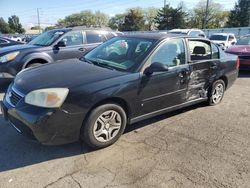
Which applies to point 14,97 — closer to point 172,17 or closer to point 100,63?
point 100,63

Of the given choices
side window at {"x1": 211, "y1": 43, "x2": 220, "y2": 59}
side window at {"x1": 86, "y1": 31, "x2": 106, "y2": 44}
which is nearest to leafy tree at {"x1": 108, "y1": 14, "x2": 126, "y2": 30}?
side window at {"x1": 86, "y1": 31, "x2": 106, "y2": 44}

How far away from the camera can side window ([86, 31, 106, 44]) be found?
7.66 metres

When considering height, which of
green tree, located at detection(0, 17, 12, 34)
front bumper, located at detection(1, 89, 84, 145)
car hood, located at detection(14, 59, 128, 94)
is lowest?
front bumper, located at detection(1, 89, 84, 145)

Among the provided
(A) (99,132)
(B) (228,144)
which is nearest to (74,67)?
(A) (99,132)

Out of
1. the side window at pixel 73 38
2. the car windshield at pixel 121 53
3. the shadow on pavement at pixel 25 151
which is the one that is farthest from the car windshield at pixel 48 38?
the shadow on pavement at pixel 25 151

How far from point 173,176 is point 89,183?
0.97m

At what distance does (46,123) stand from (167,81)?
2045mm

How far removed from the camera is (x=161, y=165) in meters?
3.19

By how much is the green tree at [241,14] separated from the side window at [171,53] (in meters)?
52.9

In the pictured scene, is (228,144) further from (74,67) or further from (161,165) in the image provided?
(74,67)

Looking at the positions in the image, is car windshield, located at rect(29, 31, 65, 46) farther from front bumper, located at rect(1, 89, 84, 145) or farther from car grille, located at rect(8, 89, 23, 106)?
front bumper, located at rect(1, 89, 84, 145)

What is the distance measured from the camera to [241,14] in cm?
5094

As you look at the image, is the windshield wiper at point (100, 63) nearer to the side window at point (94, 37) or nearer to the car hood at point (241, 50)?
the side window at point (94, 37)

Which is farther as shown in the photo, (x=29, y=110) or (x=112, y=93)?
(x=112, y=93)
